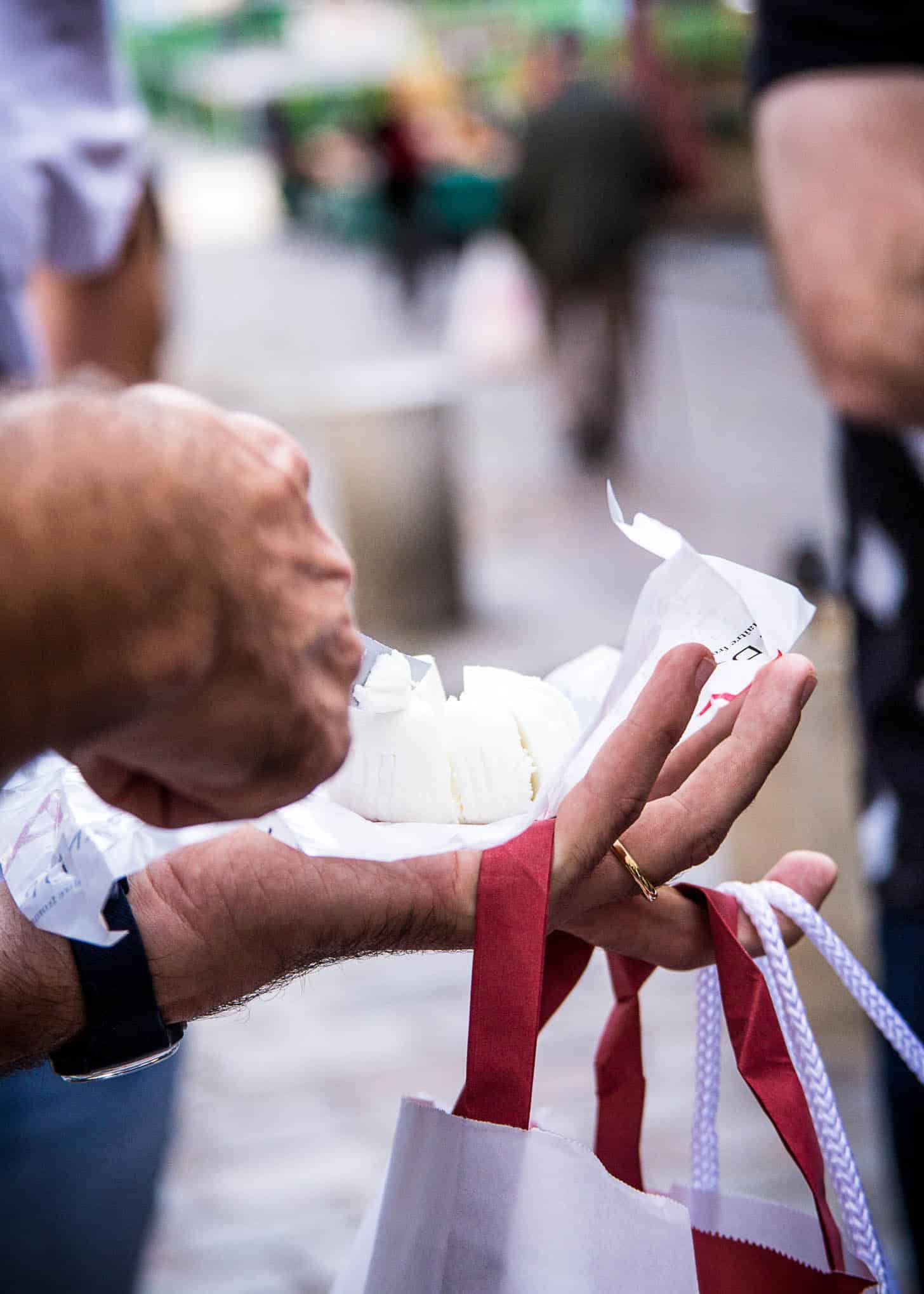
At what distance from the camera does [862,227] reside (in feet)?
4.88

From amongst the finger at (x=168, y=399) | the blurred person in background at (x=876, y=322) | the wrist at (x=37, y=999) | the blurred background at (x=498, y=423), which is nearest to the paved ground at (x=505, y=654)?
the blurred background at (x=498, y=423)

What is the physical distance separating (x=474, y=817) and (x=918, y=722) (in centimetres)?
83

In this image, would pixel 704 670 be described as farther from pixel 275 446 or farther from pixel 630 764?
pixel 275 446

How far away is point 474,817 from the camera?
2.86 feet

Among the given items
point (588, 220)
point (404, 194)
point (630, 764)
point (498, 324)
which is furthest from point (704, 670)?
point (404, 194)

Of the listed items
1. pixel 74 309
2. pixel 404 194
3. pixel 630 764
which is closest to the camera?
pixel 630 764

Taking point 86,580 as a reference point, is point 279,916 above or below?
below

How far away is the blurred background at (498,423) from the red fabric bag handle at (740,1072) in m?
0.05

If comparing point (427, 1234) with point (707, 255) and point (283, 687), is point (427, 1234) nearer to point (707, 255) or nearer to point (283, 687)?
point (283, 687)

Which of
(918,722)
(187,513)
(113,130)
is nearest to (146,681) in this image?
(187,513)

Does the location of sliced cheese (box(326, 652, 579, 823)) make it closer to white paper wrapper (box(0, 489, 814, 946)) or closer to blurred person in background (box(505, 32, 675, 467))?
white paper wrapper (box(0, 489, 814, 946))

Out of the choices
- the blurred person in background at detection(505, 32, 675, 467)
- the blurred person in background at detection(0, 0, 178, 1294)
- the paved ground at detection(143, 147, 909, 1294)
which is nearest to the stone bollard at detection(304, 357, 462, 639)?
the paved ground at detection(143, 147, 909, 1294)

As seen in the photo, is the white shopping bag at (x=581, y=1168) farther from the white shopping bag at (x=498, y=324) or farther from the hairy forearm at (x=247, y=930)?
the white shopping bag at (x=498, y=324)

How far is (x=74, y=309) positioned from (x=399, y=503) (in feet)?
9.81
